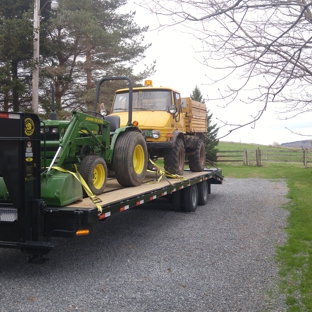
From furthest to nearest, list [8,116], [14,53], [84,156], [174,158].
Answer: [14,53]
[174,158]
[84,156]
[8,116]

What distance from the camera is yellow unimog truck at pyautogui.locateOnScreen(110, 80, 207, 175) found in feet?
30.7

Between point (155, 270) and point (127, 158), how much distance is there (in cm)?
222

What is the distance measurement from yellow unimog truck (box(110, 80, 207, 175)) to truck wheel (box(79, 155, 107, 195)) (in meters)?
2.83

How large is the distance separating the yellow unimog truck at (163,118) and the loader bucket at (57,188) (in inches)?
154

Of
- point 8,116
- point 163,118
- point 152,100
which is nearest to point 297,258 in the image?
point 163,118

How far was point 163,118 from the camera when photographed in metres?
9.48

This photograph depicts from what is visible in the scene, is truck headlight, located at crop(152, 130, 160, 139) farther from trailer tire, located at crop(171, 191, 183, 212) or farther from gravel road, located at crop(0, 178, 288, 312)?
gravel road, located at crop(0, 178, 288, 312)

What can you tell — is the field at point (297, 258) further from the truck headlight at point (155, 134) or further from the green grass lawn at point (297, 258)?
the truck headlight at point (155, 134)

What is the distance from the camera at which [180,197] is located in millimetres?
10406

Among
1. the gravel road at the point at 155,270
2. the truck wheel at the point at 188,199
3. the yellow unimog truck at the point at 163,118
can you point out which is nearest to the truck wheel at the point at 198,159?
the yellow unimog truck at the point at 163,118

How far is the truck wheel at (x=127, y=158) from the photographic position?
23.8ft

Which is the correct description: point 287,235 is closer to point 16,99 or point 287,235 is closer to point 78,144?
point 78,144

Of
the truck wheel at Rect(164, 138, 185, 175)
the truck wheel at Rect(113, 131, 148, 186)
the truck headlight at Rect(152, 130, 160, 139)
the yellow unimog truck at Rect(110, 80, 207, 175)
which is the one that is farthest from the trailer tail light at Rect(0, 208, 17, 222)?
the truck wheel at Rect(164, 138, 185, 175)

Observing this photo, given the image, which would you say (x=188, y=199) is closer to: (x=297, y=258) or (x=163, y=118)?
(x=163, y=118)
